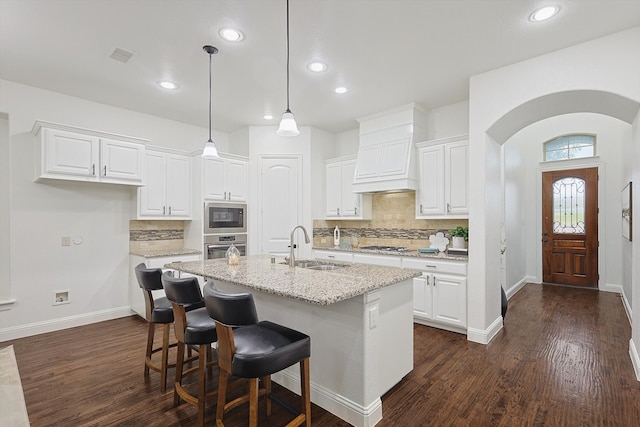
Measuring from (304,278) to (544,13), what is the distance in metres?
2.69

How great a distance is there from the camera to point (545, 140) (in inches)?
251

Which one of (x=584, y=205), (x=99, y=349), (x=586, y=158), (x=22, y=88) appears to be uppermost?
(x=22, y=88)

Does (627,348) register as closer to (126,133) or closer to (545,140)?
(545,140)

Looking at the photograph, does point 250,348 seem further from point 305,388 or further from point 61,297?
point 61,297

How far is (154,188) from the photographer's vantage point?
4477 mm

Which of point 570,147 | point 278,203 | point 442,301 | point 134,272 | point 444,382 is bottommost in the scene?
point 444,382

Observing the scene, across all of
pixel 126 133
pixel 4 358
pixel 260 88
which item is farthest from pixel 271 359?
pixel 126 133

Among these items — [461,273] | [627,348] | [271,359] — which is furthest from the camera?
[461,273]

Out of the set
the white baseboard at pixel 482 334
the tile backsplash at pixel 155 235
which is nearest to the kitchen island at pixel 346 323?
the white baseboard at pixel 482 334

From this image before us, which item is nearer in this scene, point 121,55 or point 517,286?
point 121,55

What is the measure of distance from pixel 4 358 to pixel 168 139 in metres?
4.02

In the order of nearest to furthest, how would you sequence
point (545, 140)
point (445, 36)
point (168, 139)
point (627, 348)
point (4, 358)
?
point (4, 358)
point (445, 36)
point (627, 348)
point (168, 139)
point (545, 140)

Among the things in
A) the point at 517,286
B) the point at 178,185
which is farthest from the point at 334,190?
the point at 517,286

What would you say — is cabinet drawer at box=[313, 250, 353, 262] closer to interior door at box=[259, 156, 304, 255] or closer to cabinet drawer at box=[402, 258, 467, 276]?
interior door at box=[259, 156, 304, 255]
